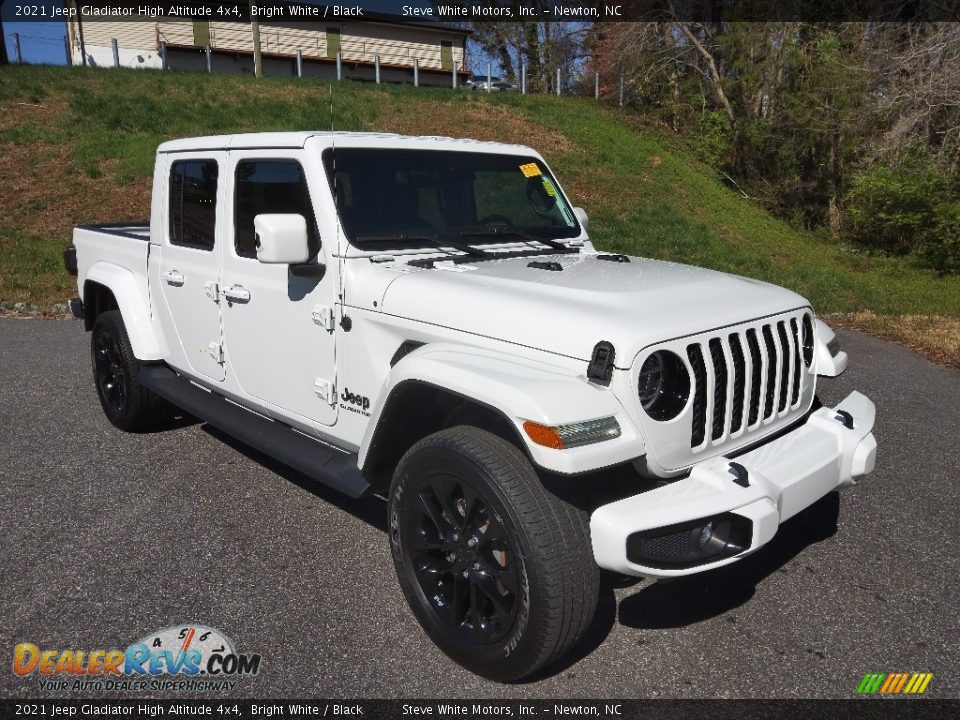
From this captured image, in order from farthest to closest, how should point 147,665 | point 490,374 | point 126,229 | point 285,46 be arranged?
1. point 285,46
2. point 126,229
3. point 147,665
4. point 490,374

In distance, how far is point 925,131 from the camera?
43.7ft

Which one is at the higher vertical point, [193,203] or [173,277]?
[193,203]

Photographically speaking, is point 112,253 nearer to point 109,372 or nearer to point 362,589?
point 109,372

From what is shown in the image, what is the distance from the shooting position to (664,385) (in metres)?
2.76

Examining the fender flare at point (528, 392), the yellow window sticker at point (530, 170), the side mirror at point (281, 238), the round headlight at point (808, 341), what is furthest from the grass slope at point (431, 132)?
the side mirror at point (281, 238)

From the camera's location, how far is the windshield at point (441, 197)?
3.57 m

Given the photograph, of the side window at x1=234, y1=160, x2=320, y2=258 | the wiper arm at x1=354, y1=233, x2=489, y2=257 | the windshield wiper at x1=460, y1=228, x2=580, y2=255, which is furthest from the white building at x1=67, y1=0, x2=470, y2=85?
the wiper arm at x1=354, y1=233, x2=489, y2=257

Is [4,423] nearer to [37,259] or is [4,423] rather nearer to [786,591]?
[786,591]

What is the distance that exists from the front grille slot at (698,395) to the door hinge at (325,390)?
1.59 m

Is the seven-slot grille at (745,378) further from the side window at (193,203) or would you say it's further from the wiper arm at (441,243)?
the side window at (193,203)

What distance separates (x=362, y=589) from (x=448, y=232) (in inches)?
67.8

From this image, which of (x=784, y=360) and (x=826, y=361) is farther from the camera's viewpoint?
(x=826, y=361)

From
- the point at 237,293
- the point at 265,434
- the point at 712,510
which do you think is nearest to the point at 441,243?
the point at 237,293

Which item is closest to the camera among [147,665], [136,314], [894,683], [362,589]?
[894,683]
